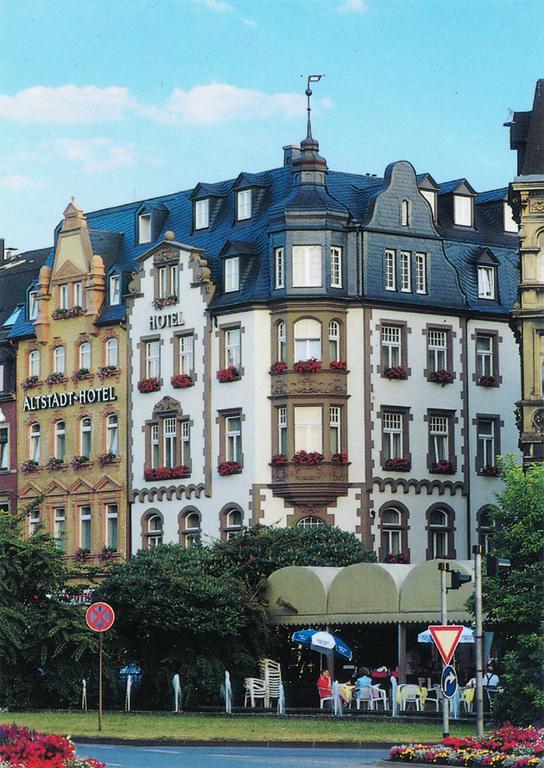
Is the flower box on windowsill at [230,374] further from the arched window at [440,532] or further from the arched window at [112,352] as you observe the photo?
the arched window at [440,532]

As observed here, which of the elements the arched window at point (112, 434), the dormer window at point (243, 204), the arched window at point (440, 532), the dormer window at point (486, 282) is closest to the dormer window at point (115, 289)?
the arched window at point (112, 434)

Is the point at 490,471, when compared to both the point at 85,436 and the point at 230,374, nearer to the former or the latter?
the point at 230,374

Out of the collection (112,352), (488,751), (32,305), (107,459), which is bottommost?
(488,751)

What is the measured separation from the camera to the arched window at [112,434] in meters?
91.8

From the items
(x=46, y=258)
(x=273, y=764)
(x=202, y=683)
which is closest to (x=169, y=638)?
(x=202, y=683)

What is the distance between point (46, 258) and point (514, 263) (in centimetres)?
2444

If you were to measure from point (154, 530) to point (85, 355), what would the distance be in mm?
9181

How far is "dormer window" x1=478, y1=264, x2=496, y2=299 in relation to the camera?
3522 inches

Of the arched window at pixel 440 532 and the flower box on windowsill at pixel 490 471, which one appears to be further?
the flower box on windowsill at pixel 490 471

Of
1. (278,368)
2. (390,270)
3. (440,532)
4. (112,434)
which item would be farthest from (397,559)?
(112,434)

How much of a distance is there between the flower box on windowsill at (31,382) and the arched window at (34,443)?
1.75 metres

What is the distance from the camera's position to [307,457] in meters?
82.8

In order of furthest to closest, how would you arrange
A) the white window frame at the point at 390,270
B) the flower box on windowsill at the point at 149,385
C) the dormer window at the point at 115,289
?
the dormer window at the point at 115,289 → the flower box on windowsill at the point at 149,385 → the white window frame at the point at 390,270

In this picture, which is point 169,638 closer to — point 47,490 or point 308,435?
point 308,435
